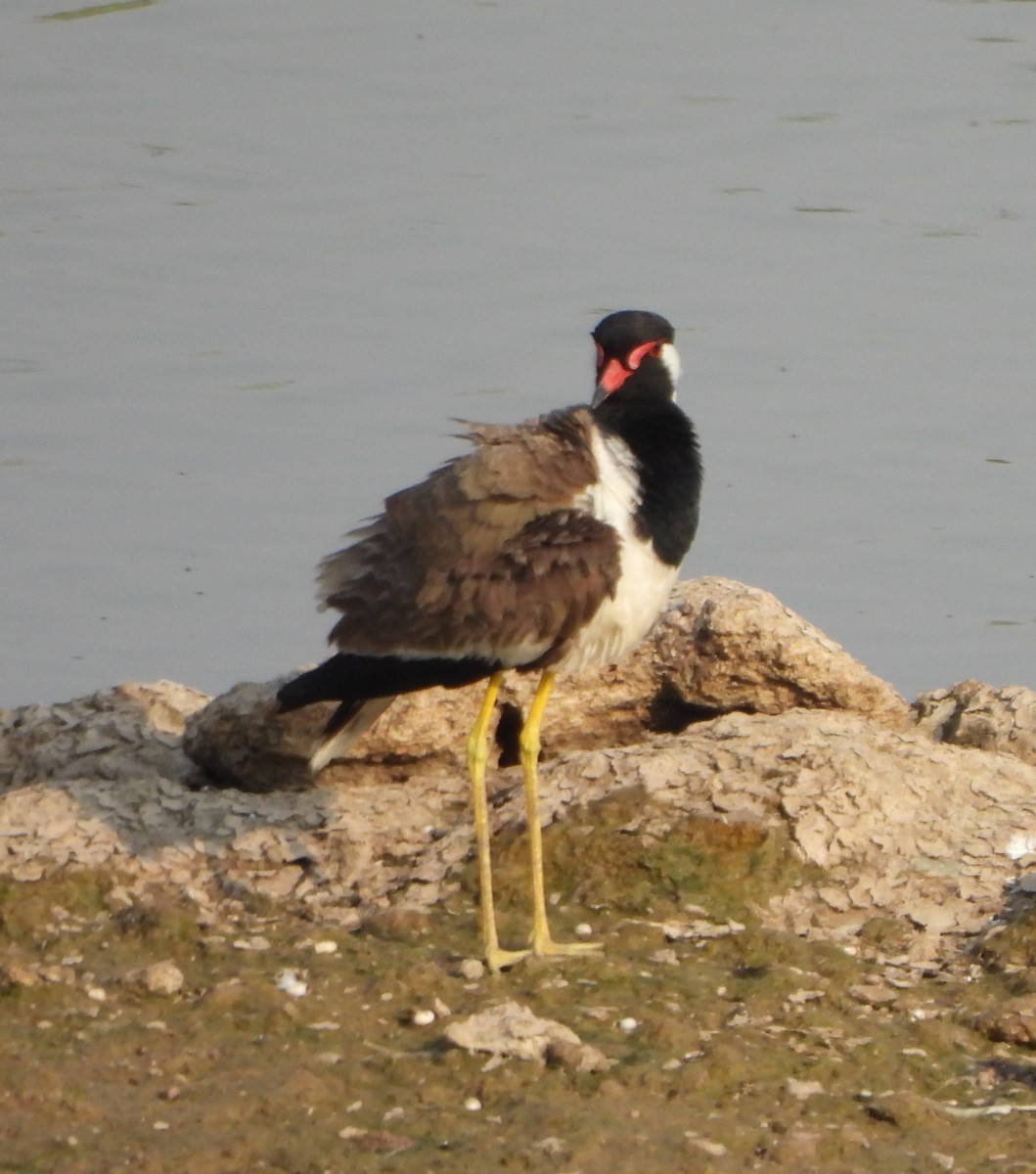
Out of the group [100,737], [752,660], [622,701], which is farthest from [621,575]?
[100,737]

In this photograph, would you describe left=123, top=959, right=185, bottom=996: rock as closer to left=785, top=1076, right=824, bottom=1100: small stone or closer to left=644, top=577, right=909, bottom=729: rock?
left=785, top=1076, right=824, bottom=1100: small stone

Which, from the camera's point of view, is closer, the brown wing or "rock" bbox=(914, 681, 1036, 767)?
the brown wing

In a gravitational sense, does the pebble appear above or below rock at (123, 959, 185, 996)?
below

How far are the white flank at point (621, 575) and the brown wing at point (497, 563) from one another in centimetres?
4

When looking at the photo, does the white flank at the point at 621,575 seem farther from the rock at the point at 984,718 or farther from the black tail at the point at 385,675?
the rock at the point at 984,718

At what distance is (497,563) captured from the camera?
232 inches

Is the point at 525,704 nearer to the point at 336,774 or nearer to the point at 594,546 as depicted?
the point at 336,774

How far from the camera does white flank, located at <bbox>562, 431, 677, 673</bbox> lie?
5.94 metres

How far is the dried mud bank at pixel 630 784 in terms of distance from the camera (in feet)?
19.6

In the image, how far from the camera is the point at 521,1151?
4547 mm

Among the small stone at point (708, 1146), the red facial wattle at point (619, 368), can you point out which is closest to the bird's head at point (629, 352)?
Answer: the red facial wattle at point (619, 368)

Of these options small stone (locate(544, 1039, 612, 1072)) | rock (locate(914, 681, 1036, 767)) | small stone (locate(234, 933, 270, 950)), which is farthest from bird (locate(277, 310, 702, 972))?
rock (locate(914, 681, 1036, 767))

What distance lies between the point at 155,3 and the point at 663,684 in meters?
9.18

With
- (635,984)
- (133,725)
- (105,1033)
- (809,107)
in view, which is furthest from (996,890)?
(809,107)
